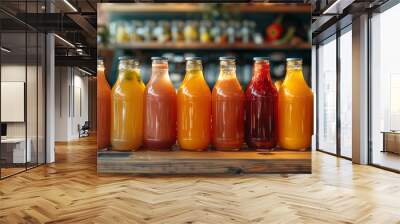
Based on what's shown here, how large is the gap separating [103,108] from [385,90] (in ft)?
18.1

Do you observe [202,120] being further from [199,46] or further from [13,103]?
[13,103]

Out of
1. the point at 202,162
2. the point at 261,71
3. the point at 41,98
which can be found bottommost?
the point at 202,162

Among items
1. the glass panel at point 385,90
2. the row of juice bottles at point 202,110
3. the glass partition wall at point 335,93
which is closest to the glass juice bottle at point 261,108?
the row of juice bottles at point 202,110

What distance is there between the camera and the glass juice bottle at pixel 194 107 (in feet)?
1.35

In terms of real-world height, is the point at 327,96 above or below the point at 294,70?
above

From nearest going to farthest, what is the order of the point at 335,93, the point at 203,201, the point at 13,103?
the point at 203,201, the point at 13,103, the point at 335,93

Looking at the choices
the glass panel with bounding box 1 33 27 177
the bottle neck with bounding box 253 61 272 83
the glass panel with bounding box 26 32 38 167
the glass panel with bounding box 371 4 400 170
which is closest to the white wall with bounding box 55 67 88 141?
the glass panel with bounding box 26 32 38 167

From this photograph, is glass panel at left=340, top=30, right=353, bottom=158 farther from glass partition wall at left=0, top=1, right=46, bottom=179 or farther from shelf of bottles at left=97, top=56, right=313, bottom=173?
shelf of bottles at left=97, top=56, right=313, bottom=173

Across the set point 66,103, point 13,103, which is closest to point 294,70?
point 13,103

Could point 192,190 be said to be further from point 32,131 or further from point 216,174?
point 32,131

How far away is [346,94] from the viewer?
255 inches

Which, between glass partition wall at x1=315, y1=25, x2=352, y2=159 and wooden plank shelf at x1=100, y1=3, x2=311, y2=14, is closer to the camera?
wooden plank shelf at x1=100, y1=3, x2=311, y2=14

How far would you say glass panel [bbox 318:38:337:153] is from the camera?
713 cm

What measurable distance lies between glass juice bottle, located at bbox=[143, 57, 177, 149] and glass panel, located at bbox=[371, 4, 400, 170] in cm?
512
